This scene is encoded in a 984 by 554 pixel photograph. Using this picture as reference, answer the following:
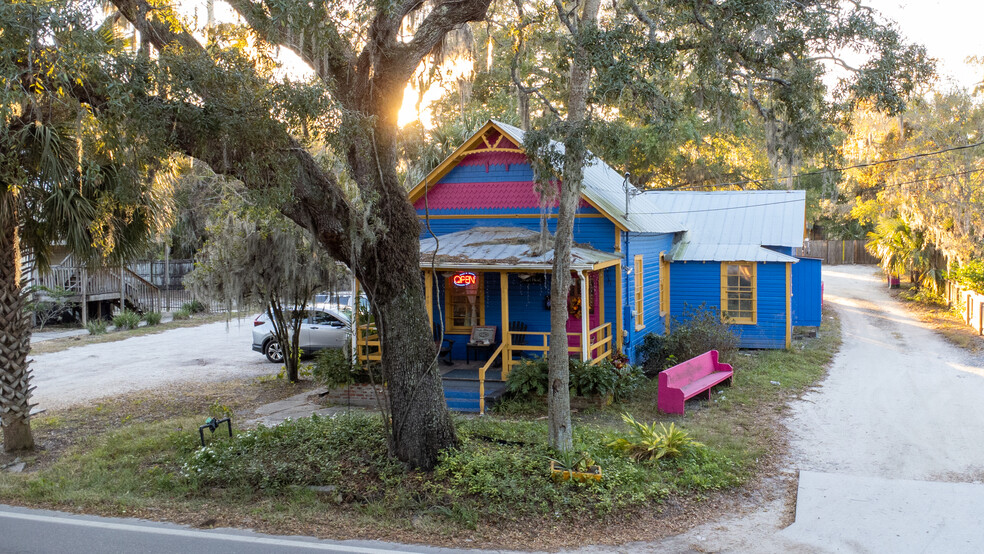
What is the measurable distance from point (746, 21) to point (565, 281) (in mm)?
3601

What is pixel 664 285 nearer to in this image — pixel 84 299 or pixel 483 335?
pixel 483 335

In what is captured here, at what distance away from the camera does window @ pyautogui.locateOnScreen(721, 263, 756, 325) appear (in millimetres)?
A: 17844

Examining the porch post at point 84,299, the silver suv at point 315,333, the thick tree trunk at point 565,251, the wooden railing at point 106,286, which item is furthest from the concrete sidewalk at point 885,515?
the porch post at point 84,299

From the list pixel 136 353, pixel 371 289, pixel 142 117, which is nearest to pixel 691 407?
pixel 371 289

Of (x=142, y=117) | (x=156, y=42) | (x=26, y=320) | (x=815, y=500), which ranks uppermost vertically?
(x=156, y=42)

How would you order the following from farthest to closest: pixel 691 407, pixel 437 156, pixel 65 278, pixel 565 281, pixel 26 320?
pixel 65 278 → pixel 437 156 → pixel 691 407 → pixel 26 320 → pixel 565 281

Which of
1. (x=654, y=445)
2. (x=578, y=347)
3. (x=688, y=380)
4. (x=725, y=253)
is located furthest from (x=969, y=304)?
(x=654, y=445)

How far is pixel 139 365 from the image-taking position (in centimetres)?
1850

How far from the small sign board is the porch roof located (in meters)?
1.82

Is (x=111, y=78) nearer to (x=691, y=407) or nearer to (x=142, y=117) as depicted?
(x=142, y=117)

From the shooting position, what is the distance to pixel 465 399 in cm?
1229

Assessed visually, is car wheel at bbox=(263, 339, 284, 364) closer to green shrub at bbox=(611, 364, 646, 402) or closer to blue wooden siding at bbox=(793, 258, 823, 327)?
green shrub at bbox=(611, 364, 646, 402)

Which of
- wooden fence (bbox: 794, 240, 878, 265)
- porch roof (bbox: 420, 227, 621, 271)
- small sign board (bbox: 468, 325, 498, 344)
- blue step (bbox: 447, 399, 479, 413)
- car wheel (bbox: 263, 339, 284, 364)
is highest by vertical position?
wooden fence (bbox: 794, 240, 878, 265)

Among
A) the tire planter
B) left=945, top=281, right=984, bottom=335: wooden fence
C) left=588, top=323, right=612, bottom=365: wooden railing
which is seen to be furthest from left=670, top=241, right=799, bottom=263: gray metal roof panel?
the tire planter
